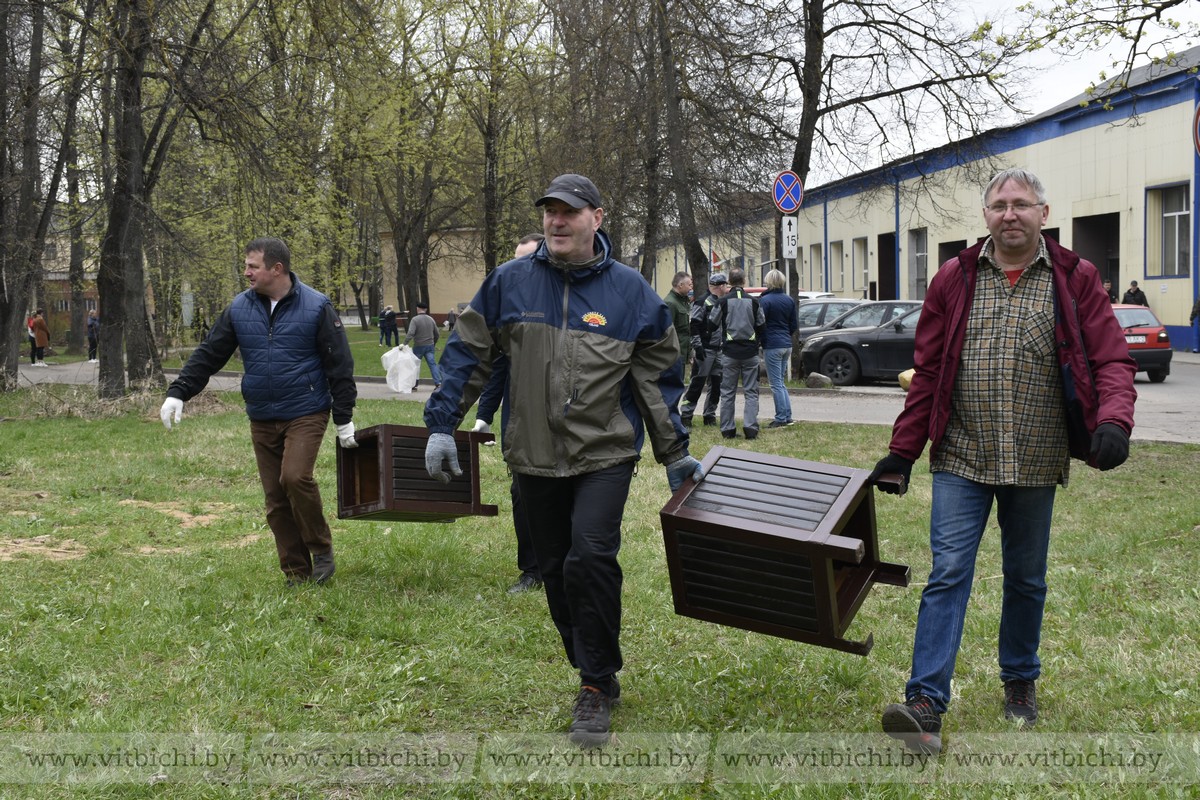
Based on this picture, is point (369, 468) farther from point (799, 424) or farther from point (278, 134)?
point (278, 134)

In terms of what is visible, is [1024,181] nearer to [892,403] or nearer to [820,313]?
[892,403]

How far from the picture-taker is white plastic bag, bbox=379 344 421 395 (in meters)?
21.0

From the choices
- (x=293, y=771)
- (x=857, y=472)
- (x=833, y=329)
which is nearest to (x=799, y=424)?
(x=833, y=329)

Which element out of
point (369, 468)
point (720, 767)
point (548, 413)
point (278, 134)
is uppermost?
point (278, 134)

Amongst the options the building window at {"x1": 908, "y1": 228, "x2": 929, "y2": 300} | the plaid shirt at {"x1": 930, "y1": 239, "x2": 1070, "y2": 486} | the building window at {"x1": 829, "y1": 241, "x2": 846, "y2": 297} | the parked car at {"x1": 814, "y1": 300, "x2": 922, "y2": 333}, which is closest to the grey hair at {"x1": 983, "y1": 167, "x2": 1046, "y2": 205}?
the plaid shirt at {"x1": 930, "y1": 239, "x2": 1070, "y2": 486}

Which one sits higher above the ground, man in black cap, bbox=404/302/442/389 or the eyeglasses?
the eyeglasses

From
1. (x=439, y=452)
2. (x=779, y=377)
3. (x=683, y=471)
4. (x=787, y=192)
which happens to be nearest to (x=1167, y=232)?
(x=787, y=192)

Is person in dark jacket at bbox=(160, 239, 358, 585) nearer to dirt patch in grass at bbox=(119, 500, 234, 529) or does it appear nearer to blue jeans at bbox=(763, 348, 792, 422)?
dirt patch in grass at bbox=(119, 500, 234, 529)

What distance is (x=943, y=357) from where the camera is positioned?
3.93m

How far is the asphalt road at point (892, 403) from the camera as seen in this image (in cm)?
1351

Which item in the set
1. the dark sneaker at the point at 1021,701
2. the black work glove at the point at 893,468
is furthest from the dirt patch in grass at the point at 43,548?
the dark sneaker at the point at 1021,701

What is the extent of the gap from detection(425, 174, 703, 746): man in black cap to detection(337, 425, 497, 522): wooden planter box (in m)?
1.75

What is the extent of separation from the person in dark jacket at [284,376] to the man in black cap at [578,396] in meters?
2.04

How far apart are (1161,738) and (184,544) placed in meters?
6.09
